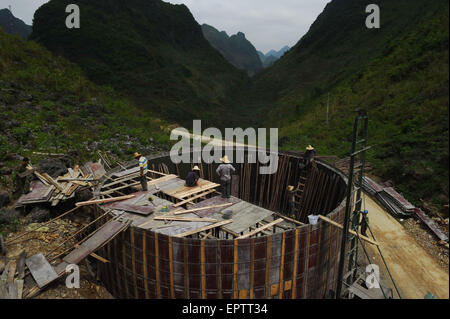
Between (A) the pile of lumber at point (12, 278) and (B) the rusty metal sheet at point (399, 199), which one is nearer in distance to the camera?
(A) the pile of lumber at point (12, 278)

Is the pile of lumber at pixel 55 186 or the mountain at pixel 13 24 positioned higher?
the mountain at pixel 13 24

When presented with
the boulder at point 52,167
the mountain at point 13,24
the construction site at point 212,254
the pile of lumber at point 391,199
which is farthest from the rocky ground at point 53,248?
the mountain at point 13,24

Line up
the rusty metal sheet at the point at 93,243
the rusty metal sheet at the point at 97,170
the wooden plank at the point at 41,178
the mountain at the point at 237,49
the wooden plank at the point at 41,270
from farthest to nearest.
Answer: the mountain at the point at 237,49 → the rusty metal sheet at the point at 97,170 → the wooden plank at the point at 41,178 → the wooden plank at the point at 41,270 → the rusty metal sheet at the point at 93,243

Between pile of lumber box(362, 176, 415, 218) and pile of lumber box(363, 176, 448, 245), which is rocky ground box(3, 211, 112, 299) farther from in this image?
pile of lumber box(362, 176, 415, 218)

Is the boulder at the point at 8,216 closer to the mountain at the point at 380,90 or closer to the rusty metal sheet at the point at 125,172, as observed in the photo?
the rusty metal sheet at the point at 125,172

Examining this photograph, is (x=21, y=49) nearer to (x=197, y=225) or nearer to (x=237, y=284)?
(x=197, y=225)

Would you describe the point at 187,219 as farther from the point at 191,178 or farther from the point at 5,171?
the point at 5,171

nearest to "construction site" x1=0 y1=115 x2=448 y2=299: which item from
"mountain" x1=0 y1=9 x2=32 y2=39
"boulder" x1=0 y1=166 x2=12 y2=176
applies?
"boulder" x1=0 y1=166 x2=12 y2=176
